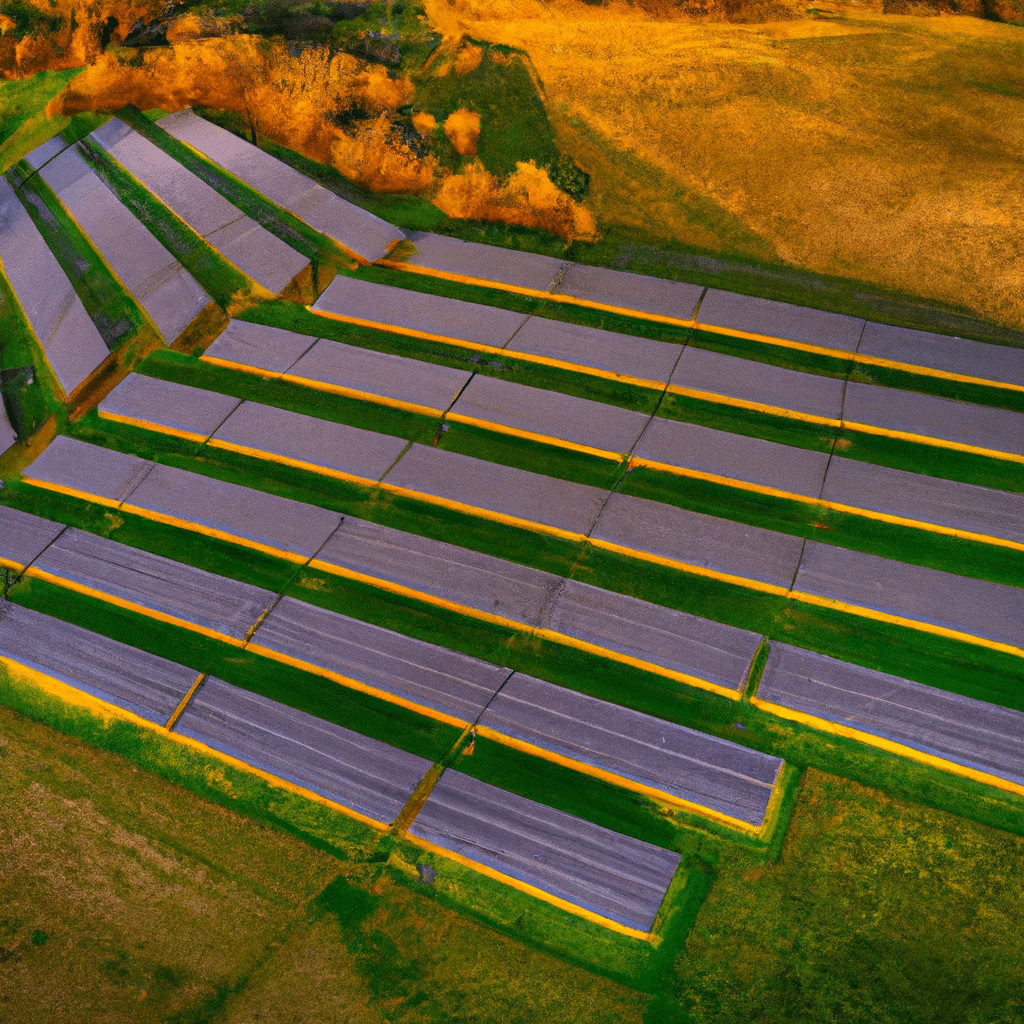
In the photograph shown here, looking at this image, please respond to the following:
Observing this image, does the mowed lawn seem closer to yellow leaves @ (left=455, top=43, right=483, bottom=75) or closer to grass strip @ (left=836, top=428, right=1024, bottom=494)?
grass strip @ (left=836, top=428, right=1024, bottom=494)

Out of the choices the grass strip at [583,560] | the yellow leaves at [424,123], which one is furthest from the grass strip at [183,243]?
the yellow leaves at [424,123]

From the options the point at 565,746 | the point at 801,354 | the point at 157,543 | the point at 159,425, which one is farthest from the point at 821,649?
the point at 159,425

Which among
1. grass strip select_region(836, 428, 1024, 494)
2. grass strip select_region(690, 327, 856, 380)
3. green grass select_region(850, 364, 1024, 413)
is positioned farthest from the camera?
grass strip select_region(690, 327, 856, 380)

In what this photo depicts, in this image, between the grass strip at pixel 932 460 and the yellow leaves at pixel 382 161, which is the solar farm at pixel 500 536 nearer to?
the grass strip at pixel 932 460

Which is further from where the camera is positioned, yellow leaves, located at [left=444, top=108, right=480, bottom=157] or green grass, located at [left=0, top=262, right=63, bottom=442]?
yellow leaves, located at [left=444, top=108, right=480, bottom=157]

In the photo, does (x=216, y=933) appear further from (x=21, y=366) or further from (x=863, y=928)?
(x=21, y=366)

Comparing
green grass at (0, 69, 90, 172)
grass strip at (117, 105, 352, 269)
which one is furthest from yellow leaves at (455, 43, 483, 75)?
green grass at (0, 69, 90, 172)

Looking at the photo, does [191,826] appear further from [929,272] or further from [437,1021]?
[929,272]
